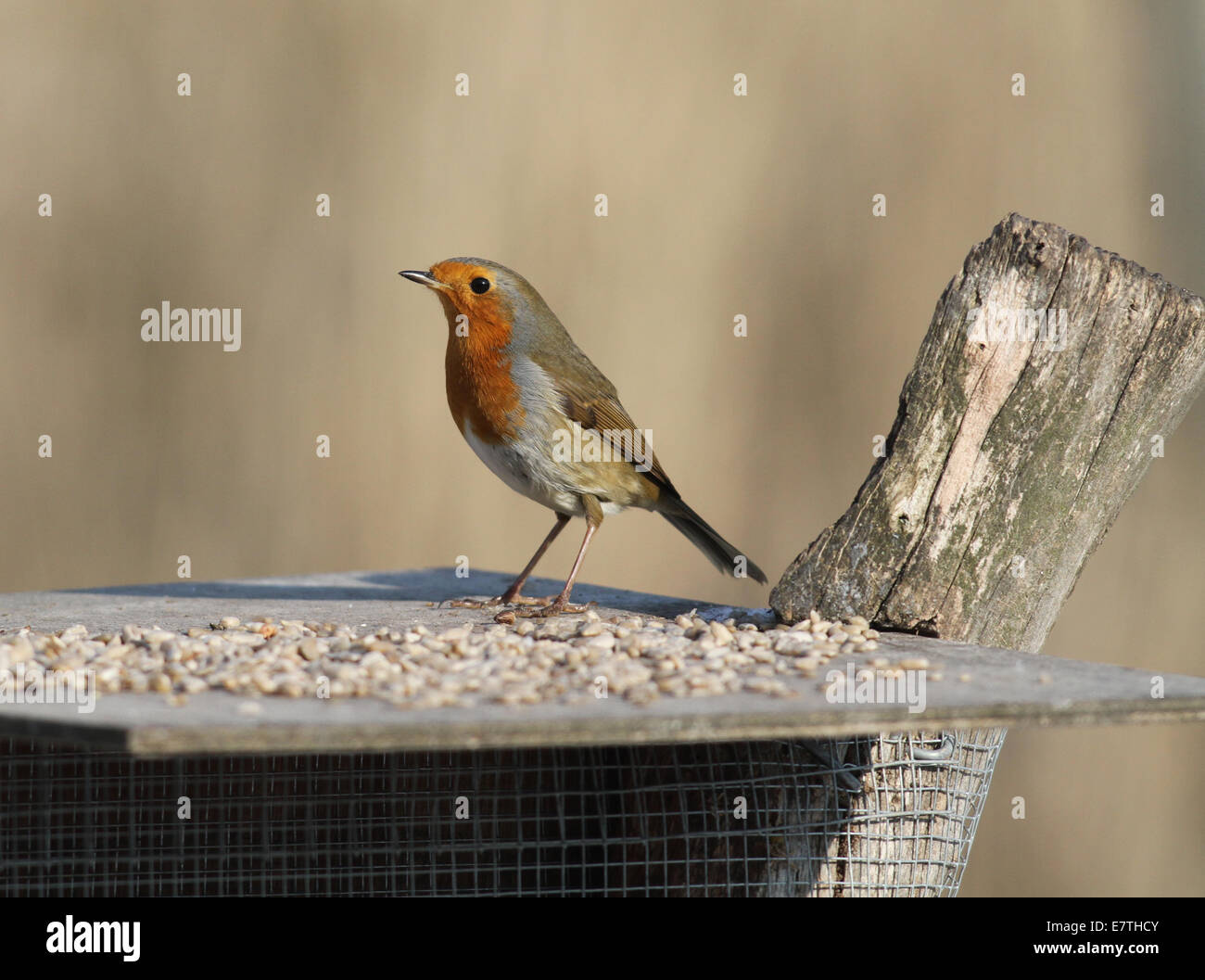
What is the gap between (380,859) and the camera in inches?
132

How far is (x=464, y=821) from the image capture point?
10.7 feet

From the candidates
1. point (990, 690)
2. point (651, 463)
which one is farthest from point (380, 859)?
point (651, 463)

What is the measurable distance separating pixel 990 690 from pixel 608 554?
13.4 ft

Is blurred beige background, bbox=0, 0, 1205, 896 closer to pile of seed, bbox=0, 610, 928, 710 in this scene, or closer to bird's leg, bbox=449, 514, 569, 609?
bird's leg, bbox=449, 514, 569, 609

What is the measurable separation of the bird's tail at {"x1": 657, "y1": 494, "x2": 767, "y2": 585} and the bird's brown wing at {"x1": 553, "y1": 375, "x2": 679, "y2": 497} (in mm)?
50

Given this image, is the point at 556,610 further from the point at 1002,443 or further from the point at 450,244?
the point at 450,244

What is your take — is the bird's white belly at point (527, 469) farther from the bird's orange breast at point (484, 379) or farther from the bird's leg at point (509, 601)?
the bird's leg at point (509, 601)

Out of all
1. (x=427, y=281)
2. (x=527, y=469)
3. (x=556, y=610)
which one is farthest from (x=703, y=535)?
(x=427, y=281)

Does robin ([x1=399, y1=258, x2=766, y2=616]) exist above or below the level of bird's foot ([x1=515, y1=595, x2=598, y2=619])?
above

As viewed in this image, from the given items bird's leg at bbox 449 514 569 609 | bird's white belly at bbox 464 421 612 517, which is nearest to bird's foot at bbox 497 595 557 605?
bird's leg at bbox 449 514 569 609

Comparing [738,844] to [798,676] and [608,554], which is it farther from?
[608,554]

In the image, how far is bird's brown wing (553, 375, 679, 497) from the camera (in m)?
4.59

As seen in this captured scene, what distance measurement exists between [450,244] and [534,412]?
220cm
